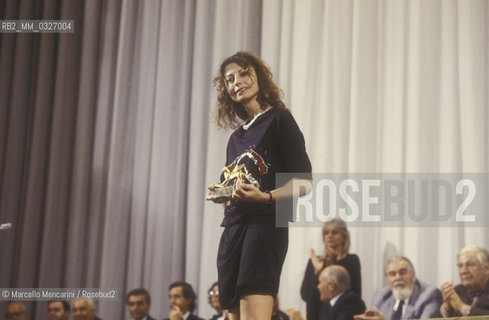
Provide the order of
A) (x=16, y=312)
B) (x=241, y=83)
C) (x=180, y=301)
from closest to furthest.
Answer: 1. (x=241, y=83)
2. (x=180, y=301)
3. (x=16, y=312)

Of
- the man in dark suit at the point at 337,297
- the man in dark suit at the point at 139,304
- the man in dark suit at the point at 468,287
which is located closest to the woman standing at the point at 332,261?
the man in dark suit at the point at 337,297

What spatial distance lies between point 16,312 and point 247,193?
4442mm

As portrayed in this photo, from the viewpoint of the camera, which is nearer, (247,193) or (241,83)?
(247,193)

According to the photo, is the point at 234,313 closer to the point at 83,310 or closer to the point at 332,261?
the point at 332,261

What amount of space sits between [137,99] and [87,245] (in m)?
1.48

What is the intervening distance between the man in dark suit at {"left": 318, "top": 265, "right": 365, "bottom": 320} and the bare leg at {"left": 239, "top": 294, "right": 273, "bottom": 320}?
2578 millimetres

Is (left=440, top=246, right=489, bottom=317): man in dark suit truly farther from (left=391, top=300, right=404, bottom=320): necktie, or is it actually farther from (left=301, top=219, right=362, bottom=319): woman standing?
(left=301, top=219, right=362, bottom=319): woman standing

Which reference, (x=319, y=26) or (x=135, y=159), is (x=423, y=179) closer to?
(x=319, y=26)

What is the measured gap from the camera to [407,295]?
446 centimetres

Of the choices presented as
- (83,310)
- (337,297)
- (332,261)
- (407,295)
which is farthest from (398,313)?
(83,310)

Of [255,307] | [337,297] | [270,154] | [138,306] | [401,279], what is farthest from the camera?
[138,306]

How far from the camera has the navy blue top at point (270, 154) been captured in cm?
193

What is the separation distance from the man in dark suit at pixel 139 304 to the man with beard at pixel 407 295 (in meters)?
1.90

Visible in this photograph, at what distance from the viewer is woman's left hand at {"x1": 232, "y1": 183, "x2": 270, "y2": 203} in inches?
71.2
